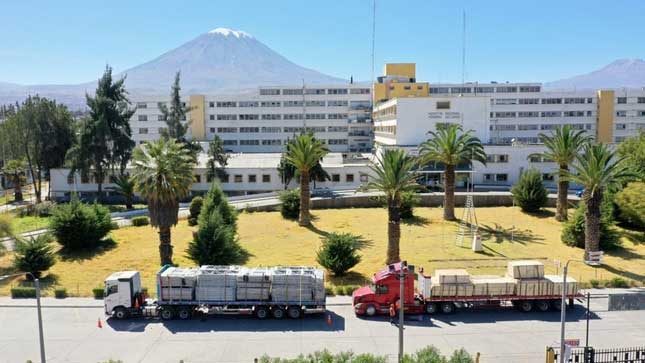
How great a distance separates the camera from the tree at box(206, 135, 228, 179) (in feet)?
223

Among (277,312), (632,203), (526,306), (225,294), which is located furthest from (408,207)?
(225,294)

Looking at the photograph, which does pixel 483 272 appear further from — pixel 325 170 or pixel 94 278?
pixel 325 170

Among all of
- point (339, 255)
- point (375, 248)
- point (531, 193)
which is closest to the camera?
point (339, 255)

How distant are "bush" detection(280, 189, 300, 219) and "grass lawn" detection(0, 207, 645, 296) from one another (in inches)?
37.6

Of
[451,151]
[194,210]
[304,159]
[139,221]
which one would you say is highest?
[451,151]

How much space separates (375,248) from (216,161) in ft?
120

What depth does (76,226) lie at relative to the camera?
132 ft

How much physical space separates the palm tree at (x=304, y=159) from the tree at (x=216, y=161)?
73.5 ft

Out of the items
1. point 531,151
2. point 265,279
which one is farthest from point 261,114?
point 265,279

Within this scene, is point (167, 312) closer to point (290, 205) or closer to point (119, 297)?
point (119, 297)

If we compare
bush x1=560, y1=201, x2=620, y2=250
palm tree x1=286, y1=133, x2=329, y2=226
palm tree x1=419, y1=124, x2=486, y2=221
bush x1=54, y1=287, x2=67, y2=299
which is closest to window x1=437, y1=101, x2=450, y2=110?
palm tree x1=419, y1=124, x2=486, y2=221

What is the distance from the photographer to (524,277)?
2798 centimetres

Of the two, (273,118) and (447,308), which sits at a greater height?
(273,118)

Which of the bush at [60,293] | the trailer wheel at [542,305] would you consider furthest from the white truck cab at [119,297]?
the trailer wheel at [542,305]
